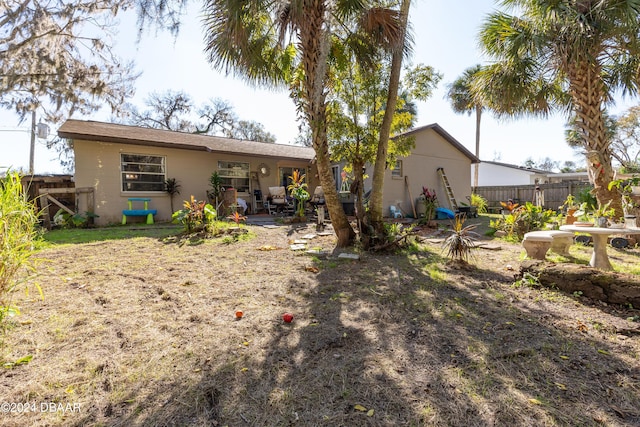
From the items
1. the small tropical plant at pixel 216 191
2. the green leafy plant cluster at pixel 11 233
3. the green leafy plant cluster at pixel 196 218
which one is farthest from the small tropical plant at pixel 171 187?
the green leafy plant cluster at pixel 11 233

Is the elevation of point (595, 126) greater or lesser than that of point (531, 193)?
greater

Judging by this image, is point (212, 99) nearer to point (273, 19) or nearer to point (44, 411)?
point (273, 19)

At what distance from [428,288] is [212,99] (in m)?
29.2

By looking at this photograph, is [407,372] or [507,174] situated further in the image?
[507,174]

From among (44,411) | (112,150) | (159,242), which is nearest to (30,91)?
(112,150)

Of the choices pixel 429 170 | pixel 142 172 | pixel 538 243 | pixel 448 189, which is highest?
pixel 429 170

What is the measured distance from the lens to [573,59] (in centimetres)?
655

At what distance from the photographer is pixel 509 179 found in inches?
1081

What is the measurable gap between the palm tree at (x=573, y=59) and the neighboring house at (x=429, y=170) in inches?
205

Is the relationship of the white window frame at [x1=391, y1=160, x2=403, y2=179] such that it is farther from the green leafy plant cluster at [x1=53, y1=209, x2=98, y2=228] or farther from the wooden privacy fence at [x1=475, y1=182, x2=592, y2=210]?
the green leafy plant cluster at [x1=53, y1=209, x2=98, y2=228]

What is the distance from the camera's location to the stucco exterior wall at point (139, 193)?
9.65 metres

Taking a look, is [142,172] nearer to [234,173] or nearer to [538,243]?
[234,173]

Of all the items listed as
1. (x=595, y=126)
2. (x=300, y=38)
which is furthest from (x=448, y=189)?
(x=300, y=38)

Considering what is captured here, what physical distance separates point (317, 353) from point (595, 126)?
8.53 metres
